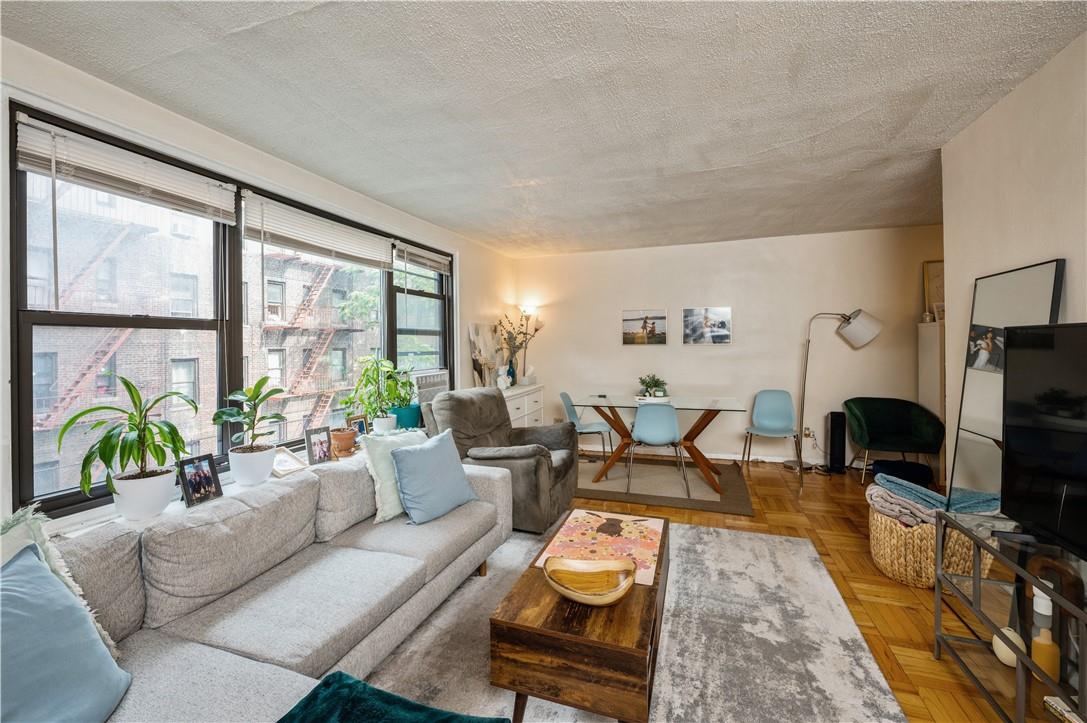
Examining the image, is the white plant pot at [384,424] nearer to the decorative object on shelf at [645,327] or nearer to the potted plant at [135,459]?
the potted plant at [135,459]

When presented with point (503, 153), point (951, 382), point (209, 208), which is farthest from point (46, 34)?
point (951, 382)

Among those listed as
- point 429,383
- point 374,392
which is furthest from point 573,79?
point 429,383

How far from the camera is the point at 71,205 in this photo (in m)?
1.83

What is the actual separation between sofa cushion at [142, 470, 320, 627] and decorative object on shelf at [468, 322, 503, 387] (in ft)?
8.80

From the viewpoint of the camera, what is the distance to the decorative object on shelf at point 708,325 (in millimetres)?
4941

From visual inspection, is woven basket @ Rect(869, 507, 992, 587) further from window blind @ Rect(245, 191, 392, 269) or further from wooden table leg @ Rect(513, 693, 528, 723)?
window blind @ Rect(245, 191, 392, 269)

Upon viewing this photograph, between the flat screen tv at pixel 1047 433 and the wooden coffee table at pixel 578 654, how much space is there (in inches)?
53.6

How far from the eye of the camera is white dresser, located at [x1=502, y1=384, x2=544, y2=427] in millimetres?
4570

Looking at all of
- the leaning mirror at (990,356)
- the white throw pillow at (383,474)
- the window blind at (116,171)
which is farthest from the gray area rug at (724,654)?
the window blind at (116,171)

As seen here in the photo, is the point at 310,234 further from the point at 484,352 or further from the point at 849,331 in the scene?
the point at 849,331

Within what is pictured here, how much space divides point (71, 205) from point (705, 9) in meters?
2.55

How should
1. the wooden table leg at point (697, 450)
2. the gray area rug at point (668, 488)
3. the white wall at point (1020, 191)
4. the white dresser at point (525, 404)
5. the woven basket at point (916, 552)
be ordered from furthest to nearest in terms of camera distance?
the white dresser at point (525, 404) → the wooden table leg at point (697, 450) → the gray area rug at point (668, 488) → the woven basket at point (916, 552) → the white wall at point (1020, 191)

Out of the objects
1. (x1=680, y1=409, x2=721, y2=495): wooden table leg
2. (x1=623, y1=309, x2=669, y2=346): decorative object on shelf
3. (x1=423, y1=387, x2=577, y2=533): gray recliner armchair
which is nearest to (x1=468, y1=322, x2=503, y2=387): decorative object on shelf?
(x1=423, y1=387, x2=577, y2=533): gray recliner armchair

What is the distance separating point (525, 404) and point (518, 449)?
1.98 meters
